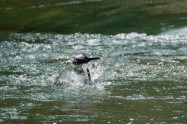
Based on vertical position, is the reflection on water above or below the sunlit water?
above

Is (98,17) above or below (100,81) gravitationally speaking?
above

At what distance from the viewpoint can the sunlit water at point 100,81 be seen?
32.9ft

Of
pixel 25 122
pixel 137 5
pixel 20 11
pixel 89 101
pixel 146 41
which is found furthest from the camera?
pixel 20 11

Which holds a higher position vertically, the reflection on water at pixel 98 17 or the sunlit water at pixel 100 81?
the reflection on water at pixel 98 17

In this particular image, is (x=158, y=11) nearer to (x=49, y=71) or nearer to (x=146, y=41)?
(x=146, y=41)

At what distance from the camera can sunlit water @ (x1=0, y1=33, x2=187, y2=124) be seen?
1002cm

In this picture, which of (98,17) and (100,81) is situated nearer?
(100,81)

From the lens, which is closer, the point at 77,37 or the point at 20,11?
the point at 77,37

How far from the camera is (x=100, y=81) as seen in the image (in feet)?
44.9

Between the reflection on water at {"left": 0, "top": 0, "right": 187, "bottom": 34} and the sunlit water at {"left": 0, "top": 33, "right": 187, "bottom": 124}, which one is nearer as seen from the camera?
the sunlit water at {"left": 0, "top": 33, "right": 187, "bottom": 124}

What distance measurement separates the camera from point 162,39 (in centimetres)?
2117

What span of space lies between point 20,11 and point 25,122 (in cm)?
2292

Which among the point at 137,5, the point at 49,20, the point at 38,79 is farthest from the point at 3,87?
the point at 137,5

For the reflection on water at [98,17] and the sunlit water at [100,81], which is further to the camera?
the reflection on water at [98,17]
